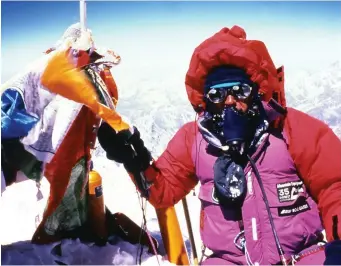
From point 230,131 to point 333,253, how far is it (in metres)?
0.81

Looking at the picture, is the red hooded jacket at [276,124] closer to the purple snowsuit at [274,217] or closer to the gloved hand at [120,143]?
the purple snowsuit at [274,217]

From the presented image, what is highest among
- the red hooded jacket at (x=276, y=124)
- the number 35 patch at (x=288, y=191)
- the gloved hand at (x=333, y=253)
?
the red hooded jacket at (x=276, y=124)

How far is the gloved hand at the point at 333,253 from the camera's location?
1838mm

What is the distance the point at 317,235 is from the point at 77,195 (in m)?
1.57

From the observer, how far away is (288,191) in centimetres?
212

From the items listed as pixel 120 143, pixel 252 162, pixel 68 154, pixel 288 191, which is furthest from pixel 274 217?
pixel 68 154

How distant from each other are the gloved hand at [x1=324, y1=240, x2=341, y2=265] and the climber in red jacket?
0.06m

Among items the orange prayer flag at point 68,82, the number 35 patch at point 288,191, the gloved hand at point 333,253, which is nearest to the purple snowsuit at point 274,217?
the number 35 patch at point 288,191

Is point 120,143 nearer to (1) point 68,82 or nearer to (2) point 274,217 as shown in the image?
(1) point 68,82

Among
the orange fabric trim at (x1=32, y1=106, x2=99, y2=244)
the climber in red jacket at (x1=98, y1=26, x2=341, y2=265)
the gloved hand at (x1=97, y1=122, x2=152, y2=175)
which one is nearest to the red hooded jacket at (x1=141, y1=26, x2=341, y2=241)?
the climber in red jacket at (x1=98, y1=26, x2=341, y2=265)

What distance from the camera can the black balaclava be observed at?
2111 millimetres

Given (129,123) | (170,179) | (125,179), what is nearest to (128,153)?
(129,123)

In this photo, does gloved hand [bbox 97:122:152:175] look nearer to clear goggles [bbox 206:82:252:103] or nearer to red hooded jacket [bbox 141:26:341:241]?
red hooded jacket [bbox 141:26:341:241]

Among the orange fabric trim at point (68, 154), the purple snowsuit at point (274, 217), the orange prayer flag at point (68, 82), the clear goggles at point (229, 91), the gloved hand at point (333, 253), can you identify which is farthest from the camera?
the orange fabric trim at point (68, 154)
